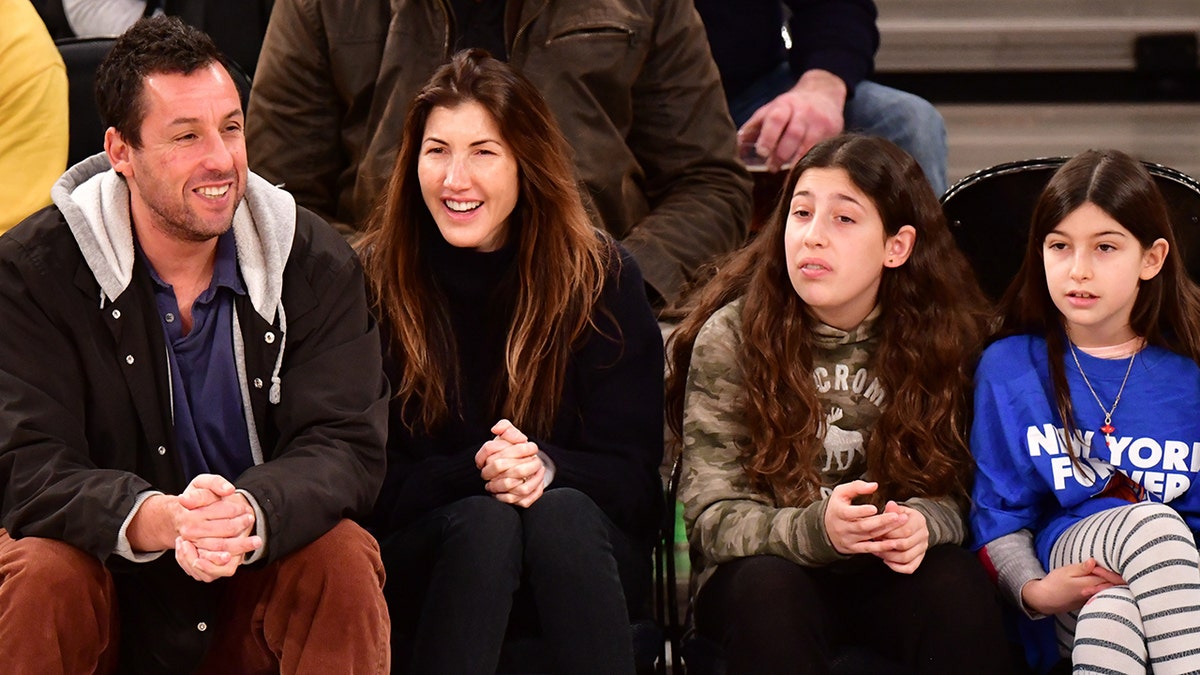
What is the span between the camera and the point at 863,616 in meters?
2.46

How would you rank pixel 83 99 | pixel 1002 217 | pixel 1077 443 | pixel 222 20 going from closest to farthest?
1. pixel 1077 443
2. pixel 1002 217
3. pixel 83 99
4. pixel 222 20

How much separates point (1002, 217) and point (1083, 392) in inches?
19.3

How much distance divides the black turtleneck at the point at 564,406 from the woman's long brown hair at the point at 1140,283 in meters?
0.65

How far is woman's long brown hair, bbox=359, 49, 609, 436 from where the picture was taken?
8.68 feet

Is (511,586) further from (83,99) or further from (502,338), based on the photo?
(83,99)

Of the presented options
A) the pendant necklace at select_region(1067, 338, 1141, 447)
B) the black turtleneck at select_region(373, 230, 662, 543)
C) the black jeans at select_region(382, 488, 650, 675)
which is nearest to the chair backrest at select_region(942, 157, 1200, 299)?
the pendant necklace at select_region(1067, 338, 1141, 447)

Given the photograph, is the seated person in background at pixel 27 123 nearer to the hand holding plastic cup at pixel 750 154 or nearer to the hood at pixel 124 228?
the hood at pixel 124 228

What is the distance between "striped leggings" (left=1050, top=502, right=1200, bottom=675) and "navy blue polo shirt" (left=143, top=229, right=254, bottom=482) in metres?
1.29

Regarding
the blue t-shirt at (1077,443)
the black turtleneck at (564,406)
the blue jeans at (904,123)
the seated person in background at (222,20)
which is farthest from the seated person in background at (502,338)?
the blue jeans at (904,123)

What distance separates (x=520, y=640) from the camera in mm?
2453

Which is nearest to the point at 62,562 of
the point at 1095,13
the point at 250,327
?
the point at 250,327

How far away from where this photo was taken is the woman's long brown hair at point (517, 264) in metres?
2.64

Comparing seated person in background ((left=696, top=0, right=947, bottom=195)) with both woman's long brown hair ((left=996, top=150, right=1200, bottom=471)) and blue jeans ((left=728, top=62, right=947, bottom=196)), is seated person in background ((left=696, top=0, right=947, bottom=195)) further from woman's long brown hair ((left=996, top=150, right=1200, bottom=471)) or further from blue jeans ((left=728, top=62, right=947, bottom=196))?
woman's long brown hair ((left=996, top=150, right=1200, bottom=471))

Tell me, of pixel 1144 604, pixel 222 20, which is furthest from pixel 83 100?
pixel 1144 604
